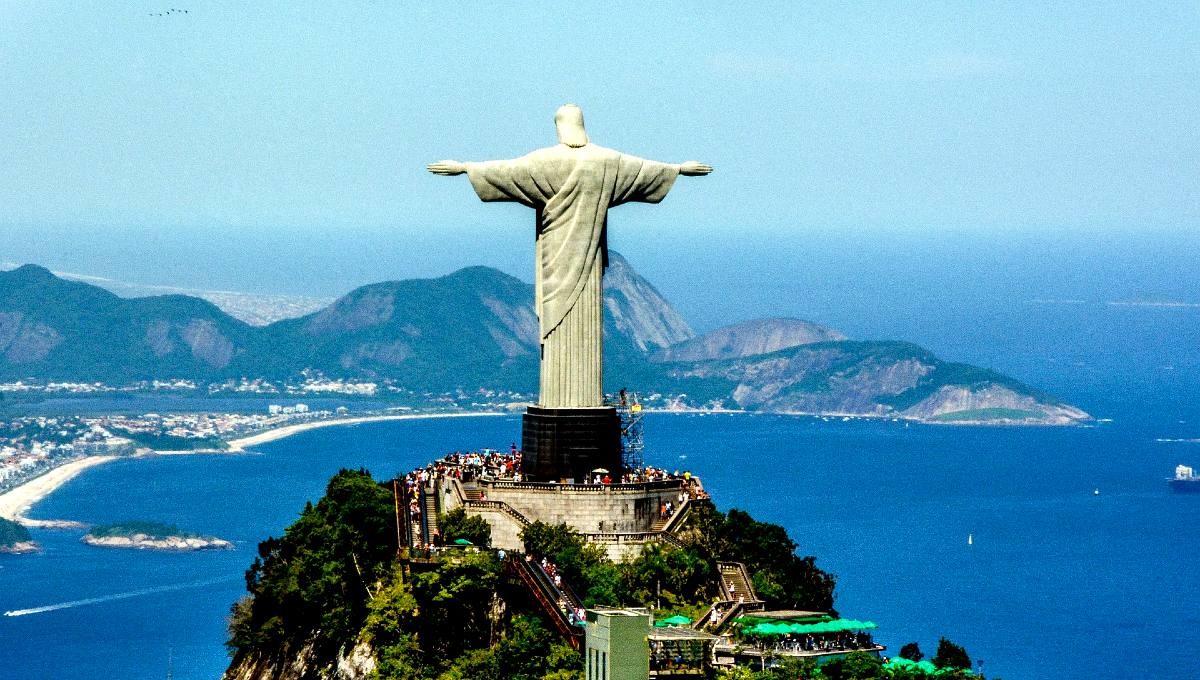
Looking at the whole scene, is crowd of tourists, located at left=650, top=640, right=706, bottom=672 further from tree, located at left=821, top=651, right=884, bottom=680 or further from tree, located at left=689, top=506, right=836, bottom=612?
tree, located at left=689, top=506, right=836, bottom=612

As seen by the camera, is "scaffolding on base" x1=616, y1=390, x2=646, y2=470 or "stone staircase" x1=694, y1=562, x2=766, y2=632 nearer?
"stone staircase" x1=694, y1=562, x2=766, y2=632

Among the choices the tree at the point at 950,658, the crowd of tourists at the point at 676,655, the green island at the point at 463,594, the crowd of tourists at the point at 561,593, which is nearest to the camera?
the crowd of tourists at the point at 676,655

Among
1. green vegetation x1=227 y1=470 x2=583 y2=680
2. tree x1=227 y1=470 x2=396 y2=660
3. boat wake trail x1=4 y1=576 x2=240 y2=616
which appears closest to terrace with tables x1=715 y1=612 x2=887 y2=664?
green vegetation x1=227 y1=470 x2=583 y2=680

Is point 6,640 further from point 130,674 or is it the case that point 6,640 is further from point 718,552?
point 718,552

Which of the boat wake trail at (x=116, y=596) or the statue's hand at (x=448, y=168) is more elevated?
the statue's hand at (x=448, y=168)

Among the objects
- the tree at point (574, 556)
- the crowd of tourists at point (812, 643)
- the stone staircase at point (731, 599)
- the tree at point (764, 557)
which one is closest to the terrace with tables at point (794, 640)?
the crowd of tourists at point (812, 643)

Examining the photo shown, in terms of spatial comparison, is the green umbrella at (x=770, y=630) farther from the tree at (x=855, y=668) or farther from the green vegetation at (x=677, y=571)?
the green vegetation at (x=677, y=571)
